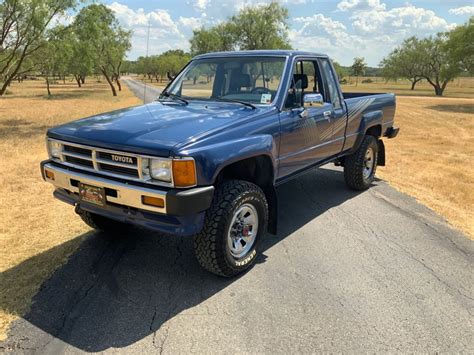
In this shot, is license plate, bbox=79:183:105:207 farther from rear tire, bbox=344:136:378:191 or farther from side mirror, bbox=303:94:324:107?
rear tire, bbox=344:136:378:191

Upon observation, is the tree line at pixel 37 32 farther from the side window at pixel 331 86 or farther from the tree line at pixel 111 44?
the side window at pixel 331 86

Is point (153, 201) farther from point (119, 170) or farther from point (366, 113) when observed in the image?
point (366, 113)

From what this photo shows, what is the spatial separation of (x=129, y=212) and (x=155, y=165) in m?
0.48

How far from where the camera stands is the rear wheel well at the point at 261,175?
148 inches

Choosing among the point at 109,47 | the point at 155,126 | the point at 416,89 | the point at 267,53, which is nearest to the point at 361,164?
the point at 267,53

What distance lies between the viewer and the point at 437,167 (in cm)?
806

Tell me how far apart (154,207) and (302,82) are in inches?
105

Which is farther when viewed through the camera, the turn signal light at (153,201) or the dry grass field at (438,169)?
the dry grass field at (438,169)

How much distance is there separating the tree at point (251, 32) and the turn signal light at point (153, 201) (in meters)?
45.8

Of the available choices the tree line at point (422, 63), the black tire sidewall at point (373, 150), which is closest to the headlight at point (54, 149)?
the black tire sidewall at point (373, 150)

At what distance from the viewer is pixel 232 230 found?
3.56 m

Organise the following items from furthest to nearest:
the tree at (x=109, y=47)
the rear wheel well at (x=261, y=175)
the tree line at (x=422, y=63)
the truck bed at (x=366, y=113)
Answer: the tree line at (x=422, y=63), the tree at (x=109, y=47), the truck bed at (x=366, y=113), the rear wheel well at (x=261, y=175)

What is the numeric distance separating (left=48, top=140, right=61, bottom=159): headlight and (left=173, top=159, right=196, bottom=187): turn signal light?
54.6 inches

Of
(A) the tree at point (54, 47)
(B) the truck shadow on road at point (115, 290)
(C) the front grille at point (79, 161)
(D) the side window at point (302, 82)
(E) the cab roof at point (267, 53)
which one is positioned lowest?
(B) the truck shadow on road at point (115, 290)
